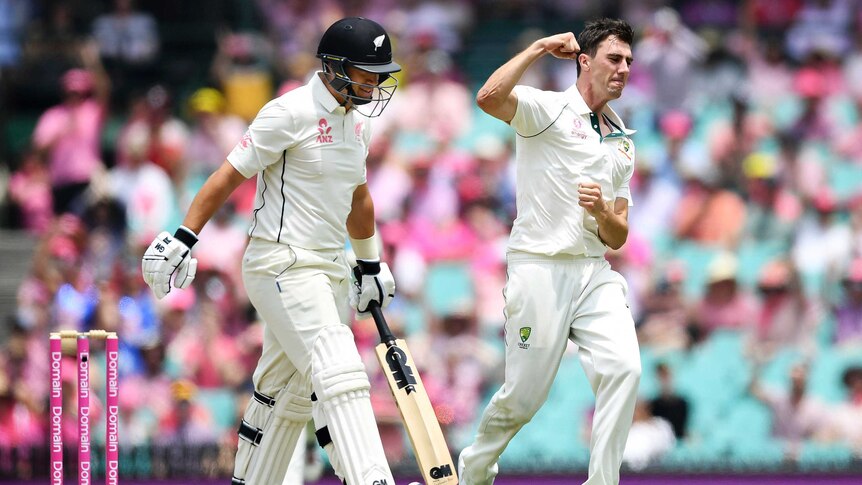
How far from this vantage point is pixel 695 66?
487 inches

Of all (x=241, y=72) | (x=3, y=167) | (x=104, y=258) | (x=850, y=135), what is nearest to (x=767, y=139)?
(x=850, y=135)

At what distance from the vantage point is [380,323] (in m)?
6.63

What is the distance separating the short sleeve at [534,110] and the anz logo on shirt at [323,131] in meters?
0.72

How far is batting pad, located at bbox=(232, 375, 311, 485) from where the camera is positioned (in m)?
6.39

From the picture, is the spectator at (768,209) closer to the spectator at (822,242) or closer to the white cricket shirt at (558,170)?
the spectator at (822,242)

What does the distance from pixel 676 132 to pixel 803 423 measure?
112 inches

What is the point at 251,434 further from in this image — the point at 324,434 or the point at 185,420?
the point at 185,420

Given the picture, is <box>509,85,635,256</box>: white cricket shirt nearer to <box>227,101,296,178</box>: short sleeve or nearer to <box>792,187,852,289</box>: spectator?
<box>227,101,296,178</box>: short sleeve

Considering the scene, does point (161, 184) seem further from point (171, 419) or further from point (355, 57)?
point (355, 57)

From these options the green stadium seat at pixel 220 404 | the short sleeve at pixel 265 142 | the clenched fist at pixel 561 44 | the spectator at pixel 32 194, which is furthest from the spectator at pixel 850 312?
the spectator at pixel 32 194

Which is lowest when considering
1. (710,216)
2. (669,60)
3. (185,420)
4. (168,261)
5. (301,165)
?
(185,420)

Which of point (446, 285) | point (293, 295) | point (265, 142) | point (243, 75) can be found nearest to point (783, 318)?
point (446, 285)

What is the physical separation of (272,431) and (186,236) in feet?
2.79

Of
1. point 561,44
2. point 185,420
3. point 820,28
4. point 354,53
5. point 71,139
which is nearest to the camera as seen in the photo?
point 561,44
